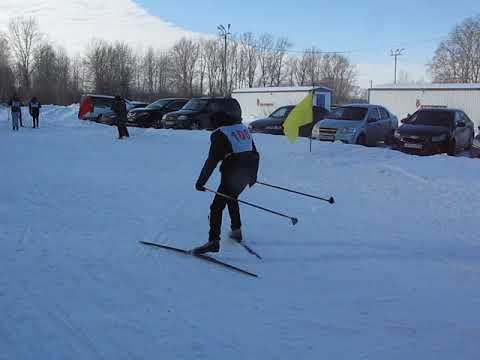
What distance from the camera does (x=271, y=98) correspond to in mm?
37156

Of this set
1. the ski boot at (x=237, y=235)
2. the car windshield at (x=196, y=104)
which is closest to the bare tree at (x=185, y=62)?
the car windshield at (x=196, y=104)

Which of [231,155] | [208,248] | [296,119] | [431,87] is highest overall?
[431,87]

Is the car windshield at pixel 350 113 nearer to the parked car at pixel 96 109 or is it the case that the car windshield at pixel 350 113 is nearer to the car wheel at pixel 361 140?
the car wheel at pixel 361 140

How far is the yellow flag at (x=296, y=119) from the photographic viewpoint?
32.0 ft

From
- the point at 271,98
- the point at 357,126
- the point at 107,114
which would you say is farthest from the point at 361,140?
the point at 271,98

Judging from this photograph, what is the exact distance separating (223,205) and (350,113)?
11.6 m

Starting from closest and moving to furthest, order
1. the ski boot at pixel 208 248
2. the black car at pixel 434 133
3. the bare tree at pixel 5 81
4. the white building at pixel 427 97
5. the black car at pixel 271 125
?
the ski boot at pixel 208 248 < the black car at pixel 434 133 < the black car at pixel 271 125 < the white building at pixel 427 97 < the bare tree at pixel 5 81

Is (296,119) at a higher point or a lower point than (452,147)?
higher

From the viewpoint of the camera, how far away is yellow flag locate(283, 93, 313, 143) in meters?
9.76

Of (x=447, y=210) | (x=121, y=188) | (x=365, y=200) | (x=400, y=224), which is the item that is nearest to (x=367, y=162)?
(x=365, y=200)

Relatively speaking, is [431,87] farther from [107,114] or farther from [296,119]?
[296,119]

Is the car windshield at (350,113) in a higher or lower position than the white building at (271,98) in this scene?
lower

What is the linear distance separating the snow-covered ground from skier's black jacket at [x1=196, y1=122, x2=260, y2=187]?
2.95 feet

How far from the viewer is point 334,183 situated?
971cm
